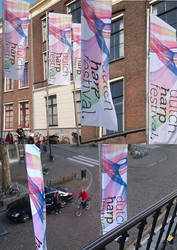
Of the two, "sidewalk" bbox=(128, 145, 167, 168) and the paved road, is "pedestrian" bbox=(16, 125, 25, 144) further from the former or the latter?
"sidewalk" bbox=(128, 145, 167, 168)

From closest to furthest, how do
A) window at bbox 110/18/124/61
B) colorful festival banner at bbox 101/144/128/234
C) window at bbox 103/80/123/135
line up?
window at bbox 103/80/123/135 → window at bbox 110/18/124/61 → colorful festival banner at bbox 101/144/128/234

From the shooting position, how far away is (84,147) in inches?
91.5

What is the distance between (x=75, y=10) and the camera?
252 cm

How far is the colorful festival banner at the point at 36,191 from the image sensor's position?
2.16 metres

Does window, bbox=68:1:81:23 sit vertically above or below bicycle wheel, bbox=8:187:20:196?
above

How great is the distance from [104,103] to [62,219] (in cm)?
173

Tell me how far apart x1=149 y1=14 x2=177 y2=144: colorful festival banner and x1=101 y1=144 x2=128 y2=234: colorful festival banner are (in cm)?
55

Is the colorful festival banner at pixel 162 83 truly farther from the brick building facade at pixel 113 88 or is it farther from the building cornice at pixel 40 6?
the building cornice at pixel 40 6

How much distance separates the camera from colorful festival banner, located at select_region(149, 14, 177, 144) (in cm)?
243

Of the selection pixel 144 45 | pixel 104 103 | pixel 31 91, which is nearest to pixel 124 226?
pixel 104 103

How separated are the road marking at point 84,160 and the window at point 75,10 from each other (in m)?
2.03

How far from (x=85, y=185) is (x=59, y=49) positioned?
6.49ft

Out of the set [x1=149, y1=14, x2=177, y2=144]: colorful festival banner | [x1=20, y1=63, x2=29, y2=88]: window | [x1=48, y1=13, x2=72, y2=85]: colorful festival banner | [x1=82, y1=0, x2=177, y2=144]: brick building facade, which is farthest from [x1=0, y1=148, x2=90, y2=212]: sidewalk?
[x1=149, y1=14, x2=177, y2=144]: colorful festival banner

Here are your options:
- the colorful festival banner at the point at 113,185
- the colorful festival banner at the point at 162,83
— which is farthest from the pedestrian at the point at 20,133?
the colorful festival banner at the point at 162,83
